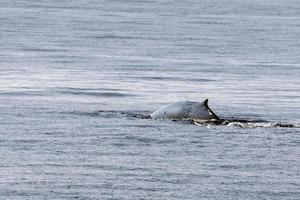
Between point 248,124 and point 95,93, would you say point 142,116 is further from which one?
point 95,93

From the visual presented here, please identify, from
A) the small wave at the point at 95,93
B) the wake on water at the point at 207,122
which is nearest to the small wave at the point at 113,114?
the wake on water at the point at 207,122

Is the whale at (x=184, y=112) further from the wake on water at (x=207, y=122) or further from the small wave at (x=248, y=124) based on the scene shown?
the small wave at (x=248, y=124)

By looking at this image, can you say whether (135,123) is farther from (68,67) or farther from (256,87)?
(68,67)

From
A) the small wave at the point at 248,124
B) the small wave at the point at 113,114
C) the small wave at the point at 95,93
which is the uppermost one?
the small wave at the point at 95,93

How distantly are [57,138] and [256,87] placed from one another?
13408 mm

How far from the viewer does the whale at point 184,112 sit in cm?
2991

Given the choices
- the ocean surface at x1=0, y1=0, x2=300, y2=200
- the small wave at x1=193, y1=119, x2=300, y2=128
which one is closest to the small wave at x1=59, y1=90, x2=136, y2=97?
the ocean surface at x1=0, y1=0, x2=300, y2=200

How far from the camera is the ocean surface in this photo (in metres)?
22.0

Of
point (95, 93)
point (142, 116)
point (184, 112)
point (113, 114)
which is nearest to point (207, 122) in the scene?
point (184, 112)

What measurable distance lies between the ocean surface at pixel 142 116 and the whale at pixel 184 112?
469 mm

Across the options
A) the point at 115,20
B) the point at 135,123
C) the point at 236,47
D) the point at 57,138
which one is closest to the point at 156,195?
the point at 57,138

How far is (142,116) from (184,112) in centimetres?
102

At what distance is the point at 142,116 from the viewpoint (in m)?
30.5

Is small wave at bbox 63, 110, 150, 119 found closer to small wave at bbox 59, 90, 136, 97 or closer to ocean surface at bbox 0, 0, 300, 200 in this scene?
ocean surface at bbox 0, 0, 300, 200
